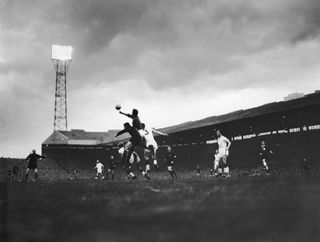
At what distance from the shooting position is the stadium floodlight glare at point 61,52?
56.2 m

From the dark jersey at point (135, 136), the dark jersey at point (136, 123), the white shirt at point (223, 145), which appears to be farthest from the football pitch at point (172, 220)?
the white shirt at point (223, 145)

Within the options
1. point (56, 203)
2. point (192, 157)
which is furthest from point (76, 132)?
point (56, 203)

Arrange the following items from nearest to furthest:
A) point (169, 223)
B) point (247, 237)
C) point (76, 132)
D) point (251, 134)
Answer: point (247, 237)
point (169, 223)
point (251, 134)
point (76, 132)

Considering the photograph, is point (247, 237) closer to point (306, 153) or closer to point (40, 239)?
point (40, 239)

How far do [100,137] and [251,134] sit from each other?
54273 millimetres

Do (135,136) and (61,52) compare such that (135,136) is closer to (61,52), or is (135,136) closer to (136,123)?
(136,123)

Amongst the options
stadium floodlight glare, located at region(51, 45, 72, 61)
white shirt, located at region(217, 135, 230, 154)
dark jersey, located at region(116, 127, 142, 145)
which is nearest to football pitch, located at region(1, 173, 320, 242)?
dark jersey, located at region(116, 127, 142, 145)

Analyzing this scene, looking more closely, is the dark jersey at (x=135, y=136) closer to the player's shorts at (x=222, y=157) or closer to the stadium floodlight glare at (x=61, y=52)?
the player's shorts at (x=222, y=157)

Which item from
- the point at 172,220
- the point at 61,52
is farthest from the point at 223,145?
the point at 61,52

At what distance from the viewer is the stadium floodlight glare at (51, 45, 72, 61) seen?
184 feet

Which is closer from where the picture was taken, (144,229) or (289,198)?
(144,229)

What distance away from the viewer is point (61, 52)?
186ft

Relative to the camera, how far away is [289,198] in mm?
6527

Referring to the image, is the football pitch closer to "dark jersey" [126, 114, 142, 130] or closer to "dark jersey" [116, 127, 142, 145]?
"dark jersey" [116, 127, 142, 145]
